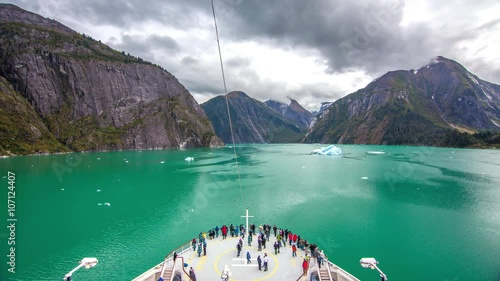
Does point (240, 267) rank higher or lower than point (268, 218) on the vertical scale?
higher

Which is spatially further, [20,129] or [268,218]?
[20,129]

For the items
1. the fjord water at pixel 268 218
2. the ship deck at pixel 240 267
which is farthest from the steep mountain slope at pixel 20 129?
the ship deck at pixel 240 267

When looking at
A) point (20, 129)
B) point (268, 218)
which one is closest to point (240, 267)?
point (268, 218)

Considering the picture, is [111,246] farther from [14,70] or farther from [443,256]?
[14,70]

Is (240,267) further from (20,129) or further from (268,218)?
(20,129)

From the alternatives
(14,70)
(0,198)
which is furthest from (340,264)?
(14,70)

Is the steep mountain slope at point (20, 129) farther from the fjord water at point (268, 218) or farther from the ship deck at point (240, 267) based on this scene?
the ship deck at point (240, 267)

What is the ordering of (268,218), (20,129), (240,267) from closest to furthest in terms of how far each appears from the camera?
(240,267) < (268,218) < (20,129)
